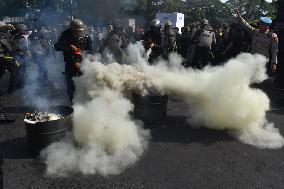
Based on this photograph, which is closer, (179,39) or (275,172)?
(275,172)

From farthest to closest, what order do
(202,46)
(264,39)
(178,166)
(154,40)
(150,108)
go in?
(202,46), (154,40), (264,39), (150,108), (178,166)

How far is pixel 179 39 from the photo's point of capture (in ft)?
50.0

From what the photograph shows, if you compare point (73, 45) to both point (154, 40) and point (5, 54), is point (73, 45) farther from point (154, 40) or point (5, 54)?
point (154, 40)

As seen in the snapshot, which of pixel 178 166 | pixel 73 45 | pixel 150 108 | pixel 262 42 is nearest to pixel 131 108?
pixel 150 108

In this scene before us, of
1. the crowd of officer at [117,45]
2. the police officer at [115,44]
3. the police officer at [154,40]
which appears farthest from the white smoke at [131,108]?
the police officer at [154,40]

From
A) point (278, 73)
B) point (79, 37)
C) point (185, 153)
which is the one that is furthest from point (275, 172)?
point (278, 73)

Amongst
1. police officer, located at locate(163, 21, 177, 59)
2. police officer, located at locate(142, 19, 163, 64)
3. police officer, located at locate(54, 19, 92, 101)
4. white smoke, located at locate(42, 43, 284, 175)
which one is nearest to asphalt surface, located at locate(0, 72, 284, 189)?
white smoke, located at locate(42, 43, 284, 175)

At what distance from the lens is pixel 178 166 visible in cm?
507

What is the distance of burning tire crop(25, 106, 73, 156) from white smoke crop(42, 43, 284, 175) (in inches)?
5.0

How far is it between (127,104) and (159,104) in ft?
3.03

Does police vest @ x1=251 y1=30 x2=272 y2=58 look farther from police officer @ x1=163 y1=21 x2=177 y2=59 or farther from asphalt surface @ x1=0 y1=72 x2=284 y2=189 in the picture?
police officer @ x1=163 y1=21 x2=177 y2=59

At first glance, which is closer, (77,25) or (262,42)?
(77,25)

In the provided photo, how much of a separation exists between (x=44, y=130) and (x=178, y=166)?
2061 mm

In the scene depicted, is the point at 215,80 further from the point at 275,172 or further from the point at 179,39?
the point at 179,39
